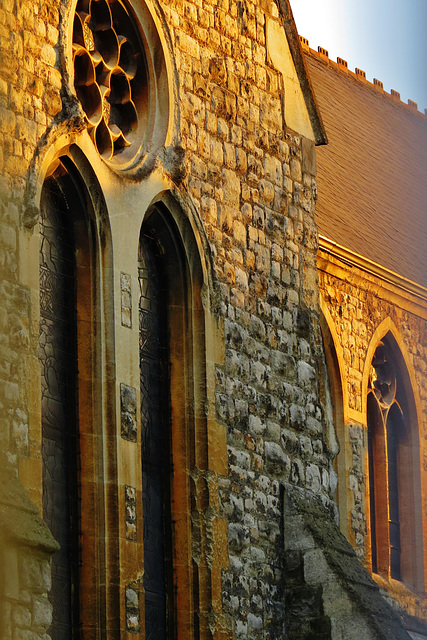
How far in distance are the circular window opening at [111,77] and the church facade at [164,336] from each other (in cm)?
2

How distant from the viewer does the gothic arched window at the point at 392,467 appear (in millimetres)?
18828

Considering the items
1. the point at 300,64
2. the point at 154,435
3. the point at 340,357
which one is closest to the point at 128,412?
the point at 154,435

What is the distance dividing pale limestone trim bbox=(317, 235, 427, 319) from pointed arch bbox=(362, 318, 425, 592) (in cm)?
38

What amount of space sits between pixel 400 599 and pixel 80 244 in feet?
27.7

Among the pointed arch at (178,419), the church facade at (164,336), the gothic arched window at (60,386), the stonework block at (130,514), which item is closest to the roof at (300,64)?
the church facade at (164,336)

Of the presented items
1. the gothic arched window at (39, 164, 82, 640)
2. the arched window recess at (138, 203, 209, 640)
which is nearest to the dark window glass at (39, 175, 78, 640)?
the gothic arched window at (39, 164, 82, 640)

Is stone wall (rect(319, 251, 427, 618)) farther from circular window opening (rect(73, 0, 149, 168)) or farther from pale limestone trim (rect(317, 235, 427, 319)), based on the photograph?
circular window opening (rect(73, 0, 149, 168))

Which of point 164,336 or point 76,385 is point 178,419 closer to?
point 164,336

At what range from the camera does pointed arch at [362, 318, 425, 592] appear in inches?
742

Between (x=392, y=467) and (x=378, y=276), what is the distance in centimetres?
229

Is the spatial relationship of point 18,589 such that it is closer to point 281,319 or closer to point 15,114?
point 15,114

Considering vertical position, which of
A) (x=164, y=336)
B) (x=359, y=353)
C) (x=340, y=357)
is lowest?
(x=164, y=336)

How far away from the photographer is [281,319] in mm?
13164

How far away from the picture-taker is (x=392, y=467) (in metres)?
19.6
